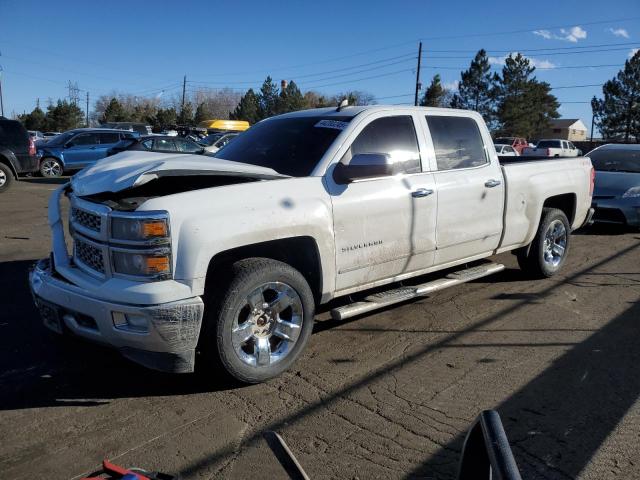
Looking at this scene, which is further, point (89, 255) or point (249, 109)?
point (249, 109)

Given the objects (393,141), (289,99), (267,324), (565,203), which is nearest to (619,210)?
(565,203)

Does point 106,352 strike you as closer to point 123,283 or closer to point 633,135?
point 123,283

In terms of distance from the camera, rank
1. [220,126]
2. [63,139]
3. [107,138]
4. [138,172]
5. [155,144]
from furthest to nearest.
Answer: [220,126]
[107,138]
[63,139]
[155,144]
[138,172]

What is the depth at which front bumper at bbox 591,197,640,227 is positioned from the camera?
9.27 metres

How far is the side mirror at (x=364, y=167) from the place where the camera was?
3.88m

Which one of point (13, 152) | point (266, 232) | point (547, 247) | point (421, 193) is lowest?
point (547, 247)

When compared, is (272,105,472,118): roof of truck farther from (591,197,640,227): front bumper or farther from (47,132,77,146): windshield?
(47,132,77,146): windshield

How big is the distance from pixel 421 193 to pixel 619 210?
21.1 ft

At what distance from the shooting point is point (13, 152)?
44.6 ft

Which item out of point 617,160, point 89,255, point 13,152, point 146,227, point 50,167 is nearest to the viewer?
point 146,227

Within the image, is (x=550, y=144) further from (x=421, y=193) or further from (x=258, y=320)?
(x=258, y=320)

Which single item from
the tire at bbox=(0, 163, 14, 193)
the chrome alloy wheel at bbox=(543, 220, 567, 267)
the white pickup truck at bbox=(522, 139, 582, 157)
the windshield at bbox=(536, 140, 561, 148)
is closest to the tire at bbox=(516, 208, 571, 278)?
the chrome alloy wheel at bbox=(543, 220, 567, 267)

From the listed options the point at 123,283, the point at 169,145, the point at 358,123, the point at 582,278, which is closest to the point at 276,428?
the point at 123,283

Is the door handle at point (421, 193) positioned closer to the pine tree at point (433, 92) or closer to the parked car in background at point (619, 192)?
the parked car in background at point (619, 192)
